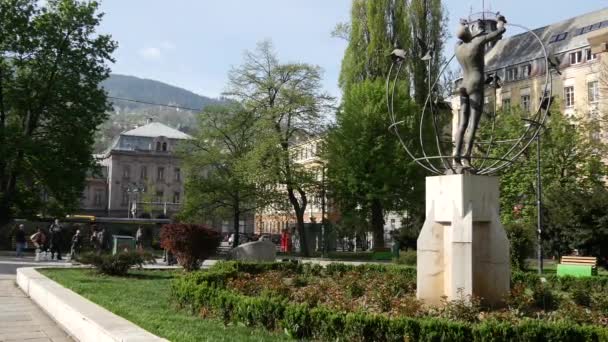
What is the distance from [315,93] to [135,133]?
60885 mm

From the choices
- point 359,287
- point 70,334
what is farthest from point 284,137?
point 70,334

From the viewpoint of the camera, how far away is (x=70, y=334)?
9.85m

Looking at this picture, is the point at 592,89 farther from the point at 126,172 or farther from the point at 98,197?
the point at 98,197

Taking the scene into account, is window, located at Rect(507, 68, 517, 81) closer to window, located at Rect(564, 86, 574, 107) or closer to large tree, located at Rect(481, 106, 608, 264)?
window, located at Rect(564, 86, 574, 107)

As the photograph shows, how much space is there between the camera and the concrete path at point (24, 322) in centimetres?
953

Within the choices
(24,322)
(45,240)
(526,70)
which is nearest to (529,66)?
(526,70)

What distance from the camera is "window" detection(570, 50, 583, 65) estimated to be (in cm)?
5356

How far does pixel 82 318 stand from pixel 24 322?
2641mm

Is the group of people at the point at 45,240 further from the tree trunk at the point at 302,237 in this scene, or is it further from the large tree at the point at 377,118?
the large tree at the point at 377,118

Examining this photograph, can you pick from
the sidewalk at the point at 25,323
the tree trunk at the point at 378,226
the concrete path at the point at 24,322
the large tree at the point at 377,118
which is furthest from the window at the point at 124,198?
the sidewalk at the point at 25,323

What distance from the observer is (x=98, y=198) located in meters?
96.9

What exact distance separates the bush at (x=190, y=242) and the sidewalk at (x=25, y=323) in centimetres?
623

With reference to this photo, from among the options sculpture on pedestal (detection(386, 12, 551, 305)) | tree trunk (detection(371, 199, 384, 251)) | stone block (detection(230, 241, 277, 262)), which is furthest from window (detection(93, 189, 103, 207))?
sculpture on pedestal (detection(386, 12, 551, 305))

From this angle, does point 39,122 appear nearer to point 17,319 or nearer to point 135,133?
point 17,319
